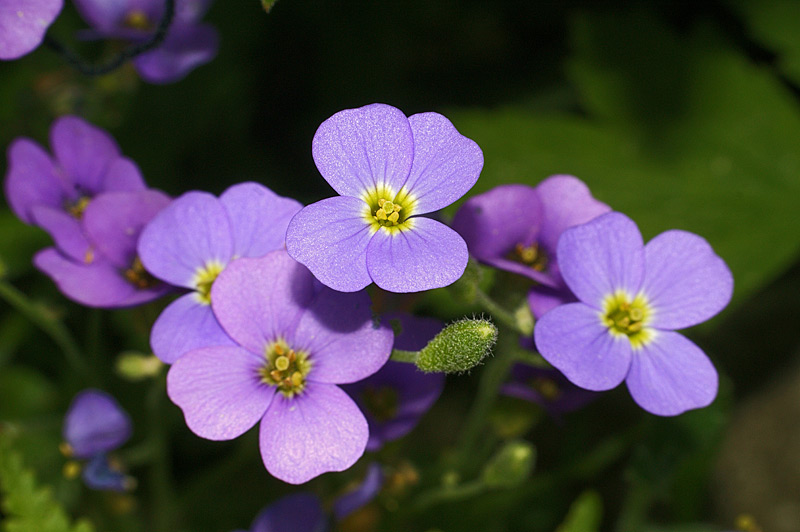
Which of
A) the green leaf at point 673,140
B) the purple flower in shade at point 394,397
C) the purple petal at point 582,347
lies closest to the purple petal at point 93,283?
the purple flower in shade at point 394,397

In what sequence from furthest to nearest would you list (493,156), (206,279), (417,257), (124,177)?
(493,156)
(124,177)
(206,279)
(417,257)

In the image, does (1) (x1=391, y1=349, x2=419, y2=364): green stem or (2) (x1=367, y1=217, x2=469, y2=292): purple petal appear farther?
(1) (x1=391, y1=349, x2=419, y2=364): green stem

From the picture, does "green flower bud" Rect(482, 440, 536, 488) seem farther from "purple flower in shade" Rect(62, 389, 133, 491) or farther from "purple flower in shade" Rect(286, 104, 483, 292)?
"purple flower in shade" Rect(62, 389, 133, 491)

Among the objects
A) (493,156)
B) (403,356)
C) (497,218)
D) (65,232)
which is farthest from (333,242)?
(493,156)

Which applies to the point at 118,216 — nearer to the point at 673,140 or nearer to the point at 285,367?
the point at 285,367

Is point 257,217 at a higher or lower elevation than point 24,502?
higher

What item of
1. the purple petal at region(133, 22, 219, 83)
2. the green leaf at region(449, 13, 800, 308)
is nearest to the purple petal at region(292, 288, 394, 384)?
the purple petal at region(133, 22, 219, 83)

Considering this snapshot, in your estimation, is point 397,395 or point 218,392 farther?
point 397,395
